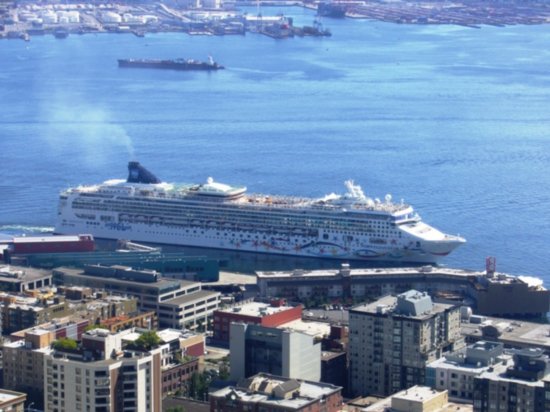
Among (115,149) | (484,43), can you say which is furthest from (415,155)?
(484,43)

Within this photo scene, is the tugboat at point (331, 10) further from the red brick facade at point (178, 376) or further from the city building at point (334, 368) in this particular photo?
Answer: the red brick facade at point (178, 376)

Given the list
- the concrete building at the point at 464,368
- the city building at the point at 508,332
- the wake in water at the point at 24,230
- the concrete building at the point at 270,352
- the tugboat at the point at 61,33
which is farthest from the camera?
the tugboat at the point at 61,33

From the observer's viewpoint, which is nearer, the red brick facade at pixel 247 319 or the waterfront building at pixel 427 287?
the red brick facade at pixel 247 319

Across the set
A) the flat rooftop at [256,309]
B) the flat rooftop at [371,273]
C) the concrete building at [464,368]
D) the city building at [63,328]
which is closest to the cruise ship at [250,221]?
the flat rooftop at [371,273]

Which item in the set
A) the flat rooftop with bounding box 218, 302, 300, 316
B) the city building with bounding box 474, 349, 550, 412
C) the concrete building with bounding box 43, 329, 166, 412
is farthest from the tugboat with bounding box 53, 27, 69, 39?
the city building with bounding box 474, 349, 550, 412

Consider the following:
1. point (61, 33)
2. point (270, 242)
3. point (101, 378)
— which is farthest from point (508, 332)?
point (61, 33)

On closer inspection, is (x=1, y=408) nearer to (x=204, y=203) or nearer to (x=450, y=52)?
(x=204, y=203)
